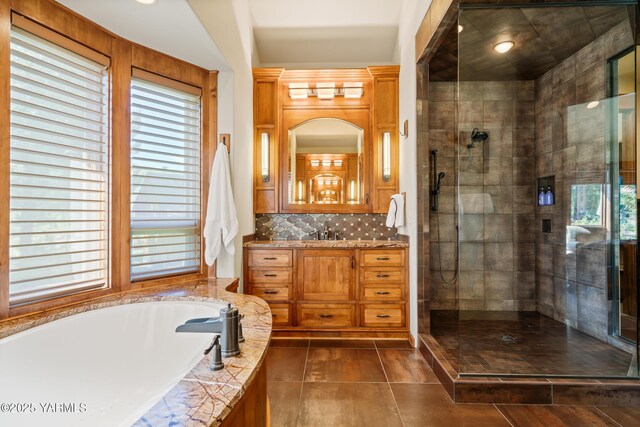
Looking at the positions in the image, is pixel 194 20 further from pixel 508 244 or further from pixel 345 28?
pixel 508 244

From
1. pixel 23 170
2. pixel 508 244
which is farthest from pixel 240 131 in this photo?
pixel 508 244

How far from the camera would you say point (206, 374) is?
1.02m

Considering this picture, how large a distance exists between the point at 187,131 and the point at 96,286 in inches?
55.0

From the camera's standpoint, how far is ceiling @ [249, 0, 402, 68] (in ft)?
11.3

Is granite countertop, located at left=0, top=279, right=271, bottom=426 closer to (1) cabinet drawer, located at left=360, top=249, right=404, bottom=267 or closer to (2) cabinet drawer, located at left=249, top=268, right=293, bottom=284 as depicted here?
(2) cabinet drawer, located at left=249, top=268, right=293, bottom=284

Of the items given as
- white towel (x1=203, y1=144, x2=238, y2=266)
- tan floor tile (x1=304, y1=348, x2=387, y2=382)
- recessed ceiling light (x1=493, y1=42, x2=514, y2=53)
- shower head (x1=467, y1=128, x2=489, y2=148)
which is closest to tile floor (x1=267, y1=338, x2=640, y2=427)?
tan floor tile (x1=304, y1=348, x2=387, y2=382)

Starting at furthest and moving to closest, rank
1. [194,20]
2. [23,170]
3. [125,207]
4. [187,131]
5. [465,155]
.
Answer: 1. [465,155]
2. [187,131]
3. [125,207]
4. [194,20]
5. [23,170]

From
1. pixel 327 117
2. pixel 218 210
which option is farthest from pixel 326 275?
pixel 327 117

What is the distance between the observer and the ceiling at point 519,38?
7.77 feet

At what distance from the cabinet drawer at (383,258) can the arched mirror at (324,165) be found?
2.29 feet

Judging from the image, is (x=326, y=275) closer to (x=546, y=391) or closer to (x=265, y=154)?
(x=265, y=154)

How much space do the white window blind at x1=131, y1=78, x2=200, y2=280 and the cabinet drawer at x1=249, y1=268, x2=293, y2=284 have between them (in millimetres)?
611

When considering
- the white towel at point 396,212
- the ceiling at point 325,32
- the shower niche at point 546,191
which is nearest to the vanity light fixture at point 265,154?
the ceiling at point 325,32

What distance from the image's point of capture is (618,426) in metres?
1.75
